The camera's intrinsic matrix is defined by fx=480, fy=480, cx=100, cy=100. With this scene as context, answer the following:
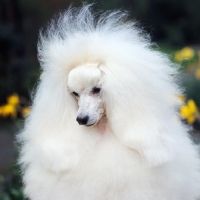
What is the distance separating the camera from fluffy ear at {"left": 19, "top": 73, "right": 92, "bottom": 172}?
1414 millimetres

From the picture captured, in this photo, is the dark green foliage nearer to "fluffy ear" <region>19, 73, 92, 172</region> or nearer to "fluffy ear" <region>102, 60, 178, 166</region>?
"fluffy ear" <region>19, 73, 92, 172</region>

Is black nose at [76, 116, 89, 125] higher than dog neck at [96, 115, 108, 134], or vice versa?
dog neck at [96, 115, 108, 134]

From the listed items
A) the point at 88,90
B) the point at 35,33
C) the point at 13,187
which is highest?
the point at 35,33

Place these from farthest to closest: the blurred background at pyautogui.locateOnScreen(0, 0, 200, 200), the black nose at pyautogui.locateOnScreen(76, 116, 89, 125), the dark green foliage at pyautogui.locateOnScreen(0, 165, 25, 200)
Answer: the blurred background at pyautogui.locateOnScreen(0, 0, 200, 200) → the dark green foliage at pyautogui.locateOnScreen(0, 165, 25, 200) → the black nose at pyautogui.locateOnScreen(76, 116, 89, 125)

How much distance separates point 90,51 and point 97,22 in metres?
0.16

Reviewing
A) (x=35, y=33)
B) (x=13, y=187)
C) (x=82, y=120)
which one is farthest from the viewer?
(x=35, y=33)

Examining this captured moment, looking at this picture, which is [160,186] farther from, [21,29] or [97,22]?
[21,29]

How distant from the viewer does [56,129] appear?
1.44 meters

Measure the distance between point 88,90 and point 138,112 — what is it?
157 mm

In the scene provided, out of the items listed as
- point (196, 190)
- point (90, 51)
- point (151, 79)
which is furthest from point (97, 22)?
point (196, 190)

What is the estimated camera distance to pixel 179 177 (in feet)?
4.78

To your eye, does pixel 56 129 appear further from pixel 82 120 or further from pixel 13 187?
pixel 13 187

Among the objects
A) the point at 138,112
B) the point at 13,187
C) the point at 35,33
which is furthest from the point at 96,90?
the point at 35,33

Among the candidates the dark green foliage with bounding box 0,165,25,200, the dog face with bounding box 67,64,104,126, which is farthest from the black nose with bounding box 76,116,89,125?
the dark green foliage with bounding box 0,165,25,200
